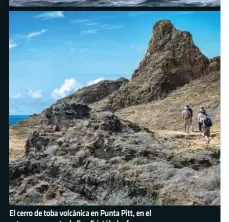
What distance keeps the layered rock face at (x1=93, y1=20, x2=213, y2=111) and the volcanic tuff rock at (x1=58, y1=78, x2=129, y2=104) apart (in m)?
0.21

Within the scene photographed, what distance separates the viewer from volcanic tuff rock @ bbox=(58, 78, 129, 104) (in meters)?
15.7

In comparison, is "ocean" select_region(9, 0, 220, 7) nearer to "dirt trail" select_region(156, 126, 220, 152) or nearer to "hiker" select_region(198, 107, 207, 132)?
"hiker" select_region(198, 107, 207, 132)

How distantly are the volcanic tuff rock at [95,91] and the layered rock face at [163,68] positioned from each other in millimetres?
206

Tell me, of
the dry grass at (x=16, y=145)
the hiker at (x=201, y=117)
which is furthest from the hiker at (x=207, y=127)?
the dry grass at (x=16, y=145)

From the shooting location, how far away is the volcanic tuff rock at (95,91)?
15.7m

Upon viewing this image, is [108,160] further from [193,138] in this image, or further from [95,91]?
[95,91]

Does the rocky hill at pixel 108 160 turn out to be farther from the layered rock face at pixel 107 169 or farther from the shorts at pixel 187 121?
the shorts at pixel 187 121

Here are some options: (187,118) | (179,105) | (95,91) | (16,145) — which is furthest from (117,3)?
(95,91)

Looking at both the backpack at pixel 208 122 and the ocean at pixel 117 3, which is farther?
the backpack at pixel 208 122

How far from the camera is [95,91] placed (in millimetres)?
16562

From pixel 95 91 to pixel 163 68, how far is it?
2220 millimetres

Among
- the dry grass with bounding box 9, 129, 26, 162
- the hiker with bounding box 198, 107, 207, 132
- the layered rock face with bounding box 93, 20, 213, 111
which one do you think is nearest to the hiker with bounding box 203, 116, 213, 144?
the hiker with bounding box 198, 107, 207, 132

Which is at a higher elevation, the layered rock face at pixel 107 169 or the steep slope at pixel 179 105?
the steep slope at pixel 179 105
